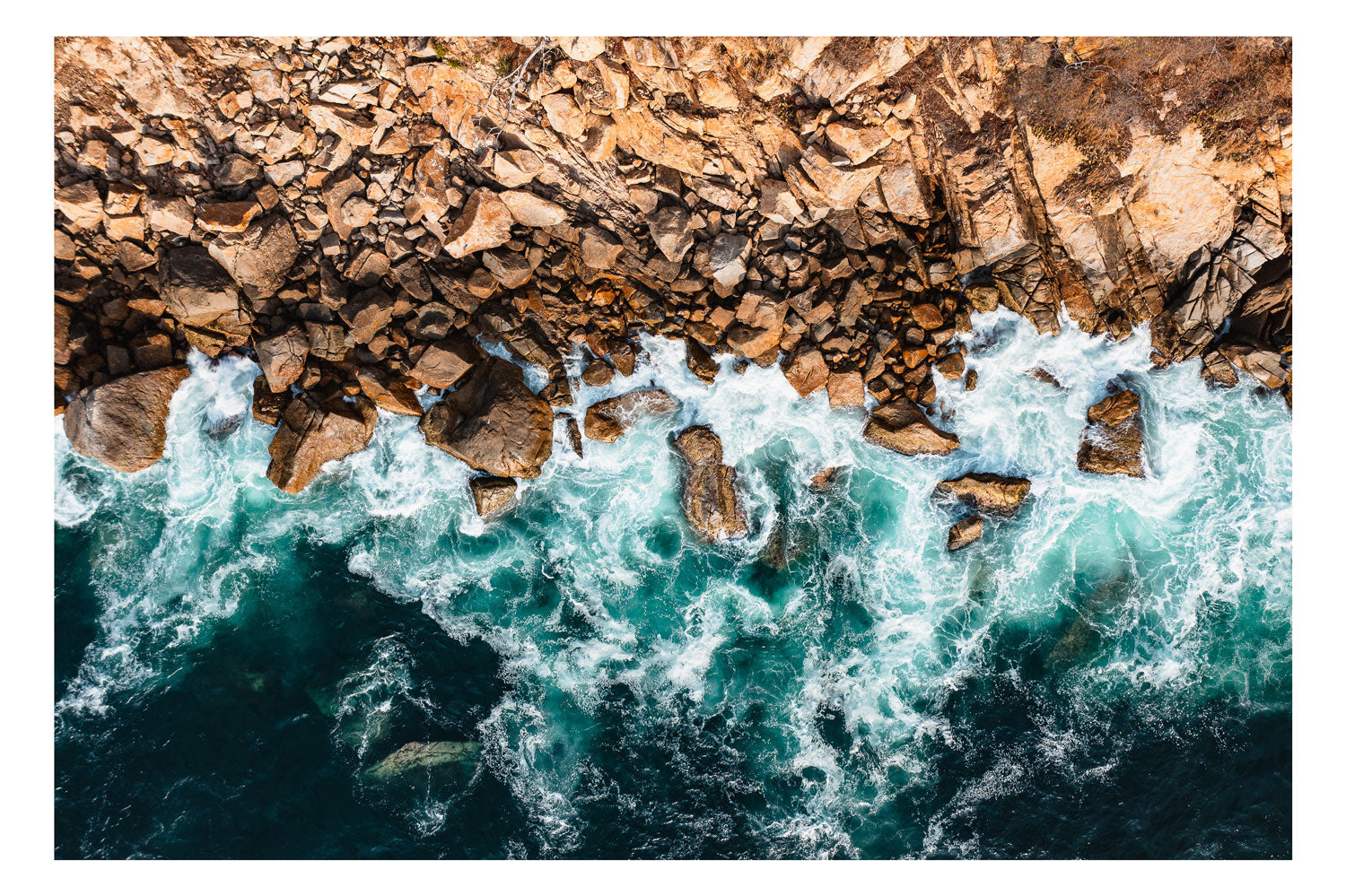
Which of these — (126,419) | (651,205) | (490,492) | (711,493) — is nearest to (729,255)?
(651,205)

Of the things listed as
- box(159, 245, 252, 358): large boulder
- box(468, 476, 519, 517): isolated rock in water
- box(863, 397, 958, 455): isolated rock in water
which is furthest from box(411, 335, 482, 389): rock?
box(863, 397, 958, 455): isolated rock in water

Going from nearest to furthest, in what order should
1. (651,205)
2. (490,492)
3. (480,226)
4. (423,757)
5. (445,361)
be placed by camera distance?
(480,226)
(651,205)
(445,361)
(423,757)
(490,492)

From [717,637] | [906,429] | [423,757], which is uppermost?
[906,429]

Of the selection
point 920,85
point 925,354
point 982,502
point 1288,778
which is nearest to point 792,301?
point 925,354

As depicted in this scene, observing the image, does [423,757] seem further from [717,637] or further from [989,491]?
[989,491]

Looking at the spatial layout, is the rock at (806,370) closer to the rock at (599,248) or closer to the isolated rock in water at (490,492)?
the rock at (599,248)
